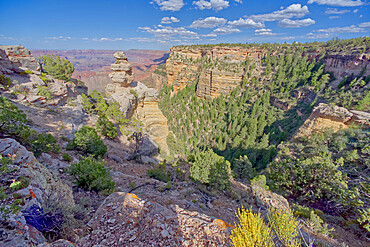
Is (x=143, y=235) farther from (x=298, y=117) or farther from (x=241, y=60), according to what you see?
(x=241, y=60)

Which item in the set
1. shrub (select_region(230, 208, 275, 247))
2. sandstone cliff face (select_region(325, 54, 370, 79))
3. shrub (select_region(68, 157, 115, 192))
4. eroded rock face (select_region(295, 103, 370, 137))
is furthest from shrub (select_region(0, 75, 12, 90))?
sandstone cliff face (select_region(325, 54, 370, 79))

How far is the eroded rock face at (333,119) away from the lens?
2453cm

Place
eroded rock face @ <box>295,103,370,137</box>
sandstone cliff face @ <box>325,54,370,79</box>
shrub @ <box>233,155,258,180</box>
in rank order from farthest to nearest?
sandstone cliff face @ <box>325,54,370,79</box> < eroded rock face @ <box>295,103,370,137</box> < shrub @ <box>233,155,258,180</box>

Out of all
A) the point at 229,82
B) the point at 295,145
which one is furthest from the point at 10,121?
the point at 229,82

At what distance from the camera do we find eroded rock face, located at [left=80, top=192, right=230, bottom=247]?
4989 mm

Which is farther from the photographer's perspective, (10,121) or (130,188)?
(130,188)

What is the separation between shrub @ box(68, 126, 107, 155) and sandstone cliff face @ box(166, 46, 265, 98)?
54.1 m

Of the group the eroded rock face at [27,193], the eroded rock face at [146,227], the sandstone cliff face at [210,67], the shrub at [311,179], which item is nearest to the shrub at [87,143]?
the eroded rock face at [27,193]

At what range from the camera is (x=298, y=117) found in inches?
1499

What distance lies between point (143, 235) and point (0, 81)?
25.2m

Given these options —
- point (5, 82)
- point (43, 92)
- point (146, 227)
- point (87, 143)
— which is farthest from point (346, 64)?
point (5, 82)

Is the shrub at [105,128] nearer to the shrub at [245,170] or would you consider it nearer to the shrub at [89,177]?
the shrub at [89,177]

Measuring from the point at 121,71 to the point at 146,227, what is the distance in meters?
25.5

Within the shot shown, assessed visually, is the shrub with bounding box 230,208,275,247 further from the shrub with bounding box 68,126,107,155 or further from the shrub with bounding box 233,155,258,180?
the shrub with bounding box 233,155,258,180
